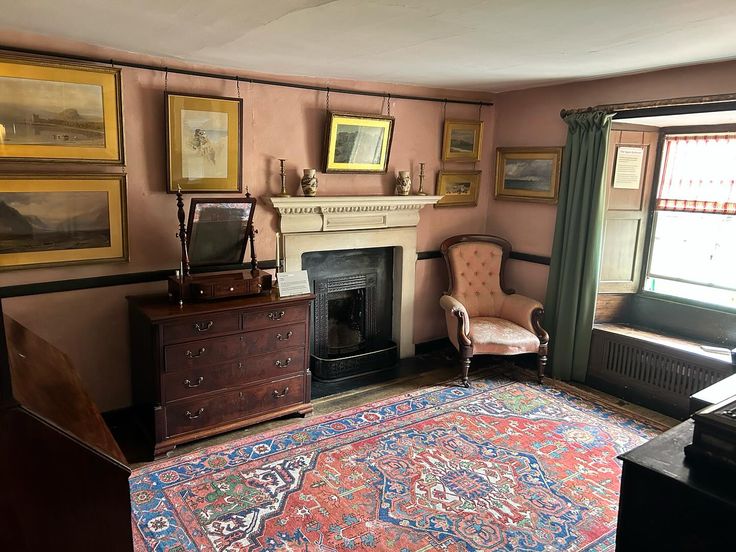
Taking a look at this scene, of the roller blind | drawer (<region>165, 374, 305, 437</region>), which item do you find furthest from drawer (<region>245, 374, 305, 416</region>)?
the roller blind

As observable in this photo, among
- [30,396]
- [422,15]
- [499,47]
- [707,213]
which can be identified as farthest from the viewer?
[707,213]

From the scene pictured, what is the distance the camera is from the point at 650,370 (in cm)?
402

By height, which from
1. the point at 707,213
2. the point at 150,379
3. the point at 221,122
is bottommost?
the point at 150,379

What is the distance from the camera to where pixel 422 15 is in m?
2.27

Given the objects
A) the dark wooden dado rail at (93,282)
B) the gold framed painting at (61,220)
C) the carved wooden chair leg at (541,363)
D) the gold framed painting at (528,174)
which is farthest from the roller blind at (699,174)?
the gold framed painting at (61,220)

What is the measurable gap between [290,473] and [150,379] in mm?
1006

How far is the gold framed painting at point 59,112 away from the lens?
9.50 ft

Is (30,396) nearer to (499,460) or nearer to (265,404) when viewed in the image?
(265,404)

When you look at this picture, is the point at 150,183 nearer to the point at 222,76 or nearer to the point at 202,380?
the point at 222,76

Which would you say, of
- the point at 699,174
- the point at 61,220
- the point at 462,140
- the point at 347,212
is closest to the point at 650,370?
the point at 699,174

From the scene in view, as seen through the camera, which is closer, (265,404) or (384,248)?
(265,404)

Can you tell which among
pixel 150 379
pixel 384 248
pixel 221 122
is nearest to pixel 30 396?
pixel 150 379

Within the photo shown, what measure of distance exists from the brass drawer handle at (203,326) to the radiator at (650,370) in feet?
9.83

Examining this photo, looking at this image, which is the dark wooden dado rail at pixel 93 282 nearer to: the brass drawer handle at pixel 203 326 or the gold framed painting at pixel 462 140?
the brass drawer handle at pixel 203 326
